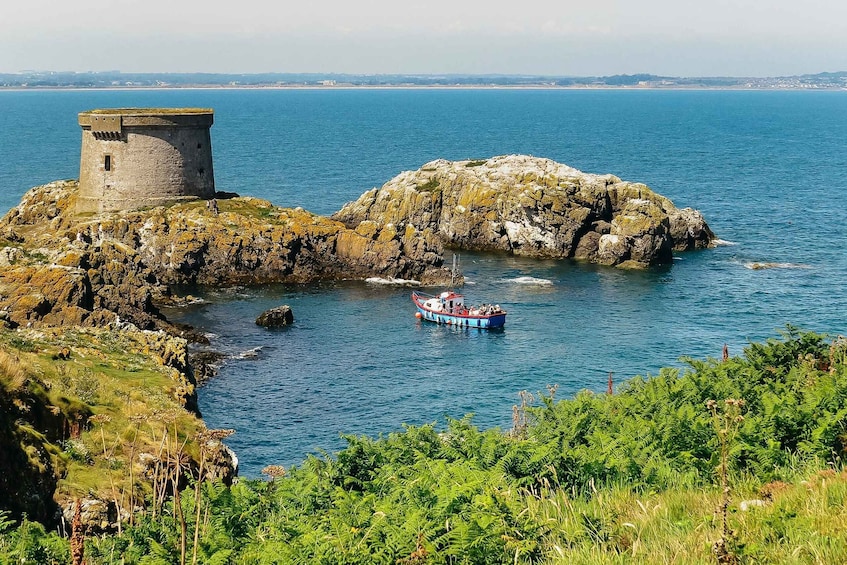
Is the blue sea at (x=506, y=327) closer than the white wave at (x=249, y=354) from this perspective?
Yes

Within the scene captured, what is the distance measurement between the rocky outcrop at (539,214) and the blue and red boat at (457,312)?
1107cm

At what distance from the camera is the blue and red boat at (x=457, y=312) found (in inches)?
2136

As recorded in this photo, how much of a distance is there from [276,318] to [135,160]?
24.2 meters

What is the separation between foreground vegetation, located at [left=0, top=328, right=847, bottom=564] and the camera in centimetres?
905

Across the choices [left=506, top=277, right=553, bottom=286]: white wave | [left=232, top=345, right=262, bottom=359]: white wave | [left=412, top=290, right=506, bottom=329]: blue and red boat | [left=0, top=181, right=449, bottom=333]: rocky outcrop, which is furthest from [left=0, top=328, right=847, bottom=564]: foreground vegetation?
[left=0, top=181, right=449, bottom=333]: rocky outcrop

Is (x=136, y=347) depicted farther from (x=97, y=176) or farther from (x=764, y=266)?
(x=764, y=266)

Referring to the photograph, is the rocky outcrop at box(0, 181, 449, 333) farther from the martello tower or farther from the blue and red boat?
the blue and red boat

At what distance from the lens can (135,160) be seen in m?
70.9

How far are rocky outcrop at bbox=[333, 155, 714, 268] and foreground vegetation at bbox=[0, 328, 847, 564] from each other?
172ft

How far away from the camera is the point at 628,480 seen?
12.6m

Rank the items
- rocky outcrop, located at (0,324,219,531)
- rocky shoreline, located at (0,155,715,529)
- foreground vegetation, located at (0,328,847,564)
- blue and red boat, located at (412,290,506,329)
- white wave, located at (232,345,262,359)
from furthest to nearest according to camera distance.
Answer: blue and red boat, located at (412,290,506,329) < white wave, located at (232,345,262,359) < rocky shoreline, located at (0,155,715,529) < rocky outcrop, located at (0,324,219,531) < foreground vegetation, located at (0,328,847,564)

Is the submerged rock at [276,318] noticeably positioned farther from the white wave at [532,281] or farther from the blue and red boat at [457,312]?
the white wave at [532,281]

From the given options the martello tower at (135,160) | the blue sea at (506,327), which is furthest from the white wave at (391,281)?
the martello tower at (135,160)

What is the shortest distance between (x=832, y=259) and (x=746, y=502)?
65582 millimetres
